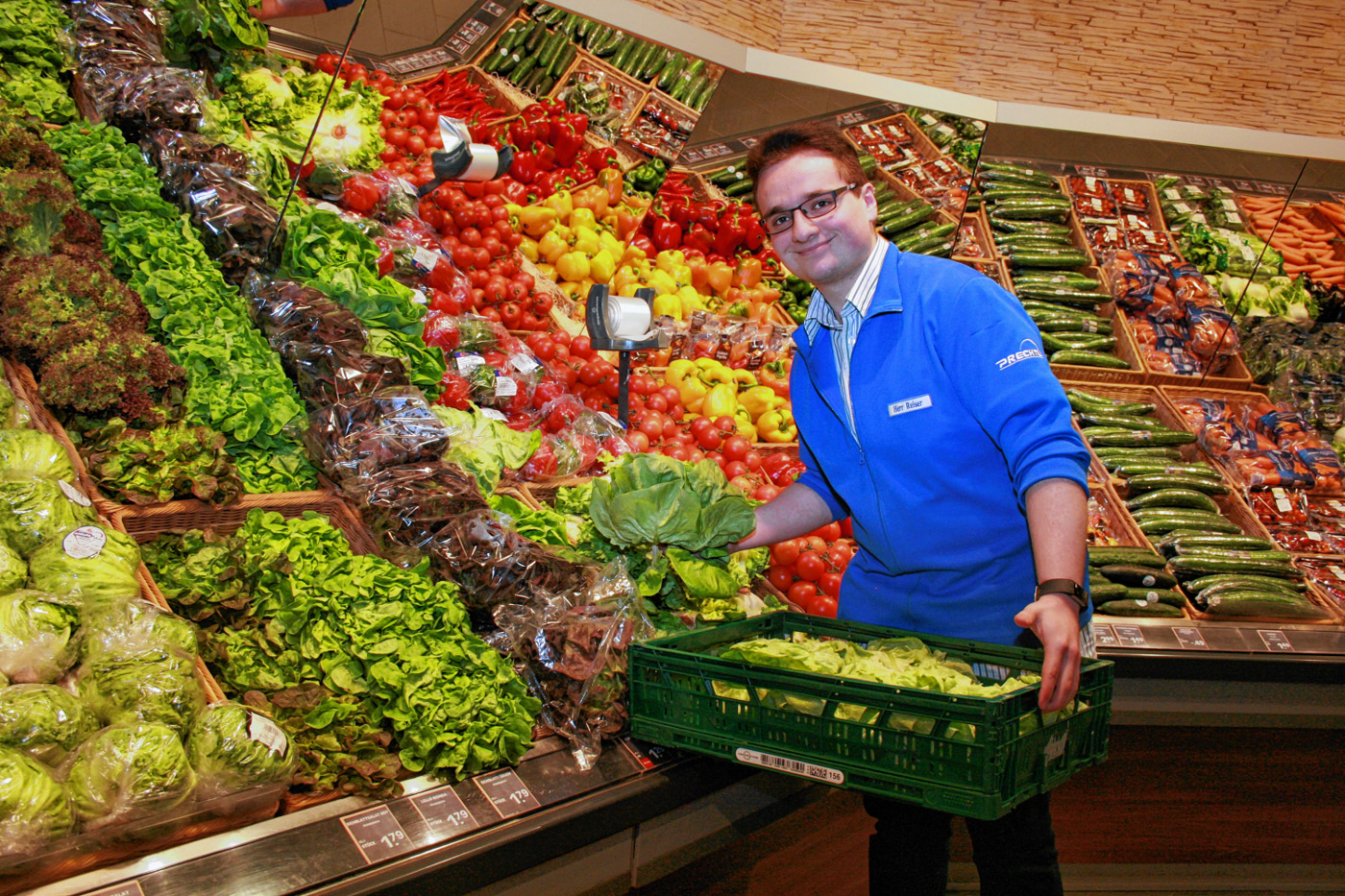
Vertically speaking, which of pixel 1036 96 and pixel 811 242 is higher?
pixel 1036 96

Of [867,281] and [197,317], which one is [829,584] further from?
[197,317]

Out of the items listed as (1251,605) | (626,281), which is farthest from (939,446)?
(626,281)

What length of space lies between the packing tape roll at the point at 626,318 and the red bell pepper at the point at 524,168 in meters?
2.42

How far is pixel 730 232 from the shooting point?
5.26 meters

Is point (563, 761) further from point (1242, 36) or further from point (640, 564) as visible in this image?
point (1242, 36)

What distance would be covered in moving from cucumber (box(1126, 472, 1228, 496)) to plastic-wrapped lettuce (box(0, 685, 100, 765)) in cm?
426

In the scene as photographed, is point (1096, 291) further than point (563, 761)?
Yes

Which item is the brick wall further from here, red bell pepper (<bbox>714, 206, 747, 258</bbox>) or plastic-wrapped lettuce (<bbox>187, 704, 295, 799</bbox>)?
plastic-wrapped lettuce (<bbox>187, 704, 295, 799</bbox>)

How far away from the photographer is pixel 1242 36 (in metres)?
8.34

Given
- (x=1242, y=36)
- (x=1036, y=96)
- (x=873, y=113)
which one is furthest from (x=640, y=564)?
(x=1242, y=36)

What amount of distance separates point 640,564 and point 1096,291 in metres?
3.93

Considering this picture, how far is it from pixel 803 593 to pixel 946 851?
1266mm

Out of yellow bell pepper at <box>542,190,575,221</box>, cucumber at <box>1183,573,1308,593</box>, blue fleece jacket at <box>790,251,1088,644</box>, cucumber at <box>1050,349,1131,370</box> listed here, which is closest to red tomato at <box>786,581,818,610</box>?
blue fleece jacket at <box>790,251,1088,644</box>

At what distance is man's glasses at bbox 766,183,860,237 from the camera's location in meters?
2.18
